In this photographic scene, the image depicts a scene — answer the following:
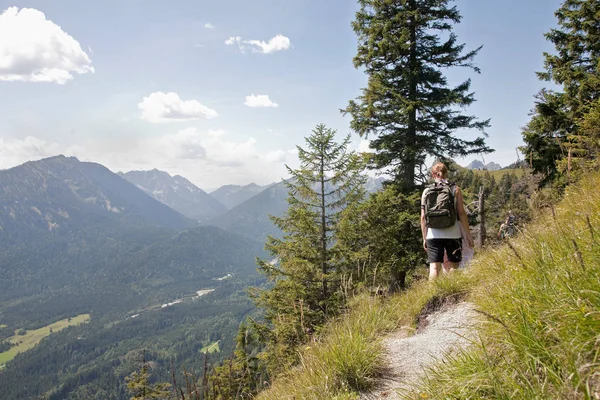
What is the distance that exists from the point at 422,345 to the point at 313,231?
9.33 meters

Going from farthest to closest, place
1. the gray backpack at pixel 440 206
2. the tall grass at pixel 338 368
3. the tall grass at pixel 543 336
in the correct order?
the gray backpack at pixel 440 206
the tall grass at pixel 338 368
the tall grass at pixel 543 336

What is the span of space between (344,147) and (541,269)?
461 inches

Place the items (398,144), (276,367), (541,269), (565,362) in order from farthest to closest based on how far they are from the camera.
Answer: (398,144) → (276,367) → (541,269) → (565,362)

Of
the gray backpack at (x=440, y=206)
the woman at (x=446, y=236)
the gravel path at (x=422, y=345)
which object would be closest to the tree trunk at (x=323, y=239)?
the woman at (x=446, y=236)

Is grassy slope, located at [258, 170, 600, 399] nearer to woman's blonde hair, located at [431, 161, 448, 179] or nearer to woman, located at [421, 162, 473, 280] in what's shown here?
woman, located at [421, 162, 473, 280]

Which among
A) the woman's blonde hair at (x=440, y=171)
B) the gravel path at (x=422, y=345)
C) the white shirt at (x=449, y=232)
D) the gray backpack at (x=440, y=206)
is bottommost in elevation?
the gravel path at (x=422, y=345)

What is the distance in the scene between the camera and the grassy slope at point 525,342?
1.59 m

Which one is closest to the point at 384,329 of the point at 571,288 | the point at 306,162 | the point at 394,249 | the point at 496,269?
the point at 496,269

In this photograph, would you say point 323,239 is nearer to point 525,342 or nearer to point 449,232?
point 449,232

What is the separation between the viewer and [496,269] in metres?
3.56

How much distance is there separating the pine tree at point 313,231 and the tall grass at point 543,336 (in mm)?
9258

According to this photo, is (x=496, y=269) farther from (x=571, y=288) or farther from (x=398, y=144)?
(x=398, y=144)

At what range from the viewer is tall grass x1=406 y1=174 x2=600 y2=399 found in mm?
1536

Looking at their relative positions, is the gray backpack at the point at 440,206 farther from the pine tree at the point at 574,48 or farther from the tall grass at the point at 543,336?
the pine tree at the point at 574,48
